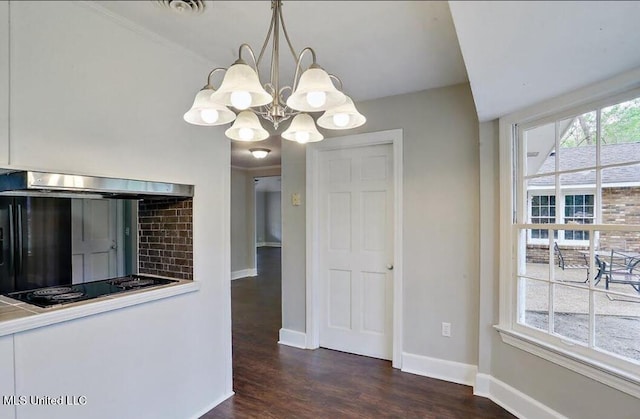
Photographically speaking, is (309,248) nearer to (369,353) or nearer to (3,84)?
(369,353)

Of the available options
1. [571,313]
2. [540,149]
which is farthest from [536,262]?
[540,149]

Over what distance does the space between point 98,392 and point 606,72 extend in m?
2.96

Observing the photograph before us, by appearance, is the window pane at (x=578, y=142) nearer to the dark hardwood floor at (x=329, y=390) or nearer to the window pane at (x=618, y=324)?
the window pane at (x=618, y=324)

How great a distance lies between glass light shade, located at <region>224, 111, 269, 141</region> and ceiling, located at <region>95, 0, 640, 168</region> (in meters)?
0.53

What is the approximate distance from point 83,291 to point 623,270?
9.53 ft

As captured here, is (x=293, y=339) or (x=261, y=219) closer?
(x=293, y=339)

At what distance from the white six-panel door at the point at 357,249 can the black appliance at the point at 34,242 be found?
6.69ft

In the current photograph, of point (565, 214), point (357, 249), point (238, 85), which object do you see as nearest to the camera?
point (238, 85)

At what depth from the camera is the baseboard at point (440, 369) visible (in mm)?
2637

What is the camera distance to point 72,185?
1529 mm

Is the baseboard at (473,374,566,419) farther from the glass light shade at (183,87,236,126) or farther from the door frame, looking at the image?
the glass light shade at (183,87,236,126)

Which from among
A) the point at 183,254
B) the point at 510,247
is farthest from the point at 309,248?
the point at 510,247

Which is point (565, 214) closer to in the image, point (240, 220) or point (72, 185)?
point (72, 185)

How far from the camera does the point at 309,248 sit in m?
3.29
